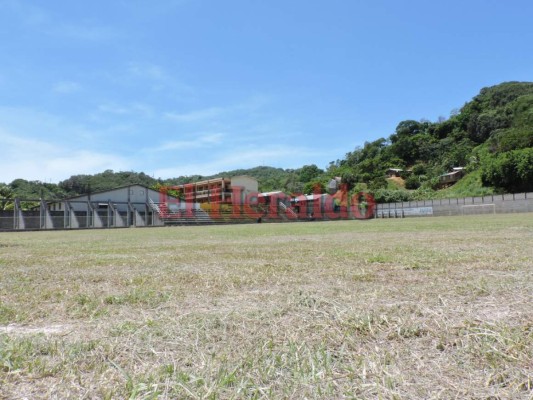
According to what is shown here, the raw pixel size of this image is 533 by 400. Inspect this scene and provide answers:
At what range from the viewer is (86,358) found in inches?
58.3

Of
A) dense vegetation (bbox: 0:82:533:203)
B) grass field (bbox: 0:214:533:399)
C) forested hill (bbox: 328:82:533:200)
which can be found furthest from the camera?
dense vegetation (bbox: 0:82:533:203)

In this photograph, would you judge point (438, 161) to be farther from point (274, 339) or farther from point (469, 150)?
point (274, 339)

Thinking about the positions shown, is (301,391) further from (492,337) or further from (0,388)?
(0,388)

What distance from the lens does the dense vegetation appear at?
4612 cm

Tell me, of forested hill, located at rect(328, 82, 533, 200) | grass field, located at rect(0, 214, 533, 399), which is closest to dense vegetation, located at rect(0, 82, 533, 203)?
forested hill, located at rect(328, 82, 533, 200)

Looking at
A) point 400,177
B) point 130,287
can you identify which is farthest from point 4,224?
point 400,177

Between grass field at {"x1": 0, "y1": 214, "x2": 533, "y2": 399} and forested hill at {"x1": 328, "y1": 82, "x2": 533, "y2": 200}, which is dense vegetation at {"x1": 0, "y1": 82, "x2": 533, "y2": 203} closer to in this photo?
forested hill at {"x1": 328, "y1": 82, "x2": 533, "y2": 200}

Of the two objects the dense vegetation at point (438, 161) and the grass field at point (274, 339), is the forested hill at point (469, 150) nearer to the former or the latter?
the dense vegetation at point (438, 161)

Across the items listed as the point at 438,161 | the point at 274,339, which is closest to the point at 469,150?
the point at 438,161

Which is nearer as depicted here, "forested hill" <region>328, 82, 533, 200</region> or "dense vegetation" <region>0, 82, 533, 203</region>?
"forested hill" <region>328, 82, 533, 200</region>

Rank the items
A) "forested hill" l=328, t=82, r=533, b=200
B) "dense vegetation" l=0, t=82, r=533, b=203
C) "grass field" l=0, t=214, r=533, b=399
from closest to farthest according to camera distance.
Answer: "grass field" l=0, t=214, r=533, b=399, "forested hill" l=328, t=82, r=533, b=200, "dense vegetation" l=0, t=82, r=533, b=203

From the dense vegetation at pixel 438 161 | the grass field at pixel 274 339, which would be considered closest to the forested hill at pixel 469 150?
the dense vegetation at pixel 438 161

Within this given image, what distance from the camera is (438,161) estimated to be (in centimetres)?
6956

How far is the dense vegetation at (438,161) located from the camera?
46125 mm
